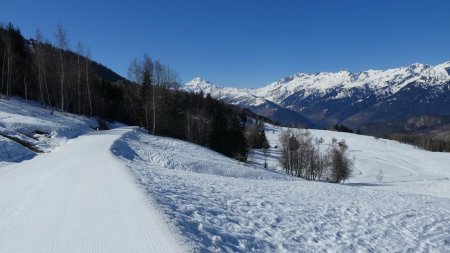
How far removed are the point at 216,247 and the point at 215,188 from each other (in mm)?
8209

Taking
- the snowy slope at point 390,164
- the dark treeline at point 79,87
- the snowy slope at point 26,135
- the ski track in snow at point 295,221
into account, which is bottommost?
the snowy slope at point 390,164

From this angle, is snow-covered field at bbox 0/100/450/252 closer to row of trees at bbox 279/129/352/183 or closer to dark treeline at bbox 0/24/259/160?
dark treeline at bbox 0/24/259/160

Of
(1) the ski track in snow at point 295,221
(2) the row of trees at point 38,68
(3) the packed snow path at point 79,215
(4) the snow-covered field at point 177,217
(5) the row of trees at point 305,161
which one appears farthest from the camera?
(5) the row of trees at point 305,161

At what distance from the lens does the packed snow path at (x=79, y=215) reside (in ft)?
23.9

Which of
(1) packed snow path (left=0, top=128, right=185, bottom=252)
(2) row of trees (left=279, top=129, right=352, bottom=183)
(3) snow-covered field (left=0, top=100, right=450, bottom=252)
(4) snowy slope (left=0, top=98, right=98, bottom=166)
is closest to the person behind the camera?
(1) packed snow path (left=0, top=128, right=185, bottom=252)

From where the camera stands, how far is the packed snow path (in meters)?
7.30

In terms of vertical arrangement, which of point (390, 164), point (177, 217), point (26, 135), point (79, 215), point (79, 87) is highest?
point (79, 87)

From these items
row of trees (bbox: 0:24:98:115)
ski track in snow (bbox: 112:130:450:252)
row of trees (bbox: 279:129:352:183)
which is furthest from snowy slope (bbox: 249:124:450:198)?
ski track in snow (bbox: 112:130:450:252)

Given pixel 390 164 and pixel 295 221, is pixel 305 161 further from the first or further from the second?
pixel 295 221

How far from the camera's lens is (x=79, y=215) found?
920 centimetres

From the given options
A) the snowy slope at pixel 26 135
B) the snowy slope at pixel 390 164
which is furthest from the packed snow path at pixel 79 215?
the snowy slope at pixel 390 164

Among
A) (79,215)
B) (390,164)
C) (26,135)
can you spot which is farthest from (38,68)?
(390,164)

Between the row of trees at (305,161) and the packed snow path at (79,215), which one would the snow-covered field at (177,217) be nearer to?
the packed snow path at (79,215)

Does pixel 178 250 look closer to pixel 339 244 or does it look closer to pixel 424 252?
pixel 339 244
